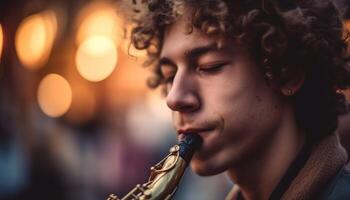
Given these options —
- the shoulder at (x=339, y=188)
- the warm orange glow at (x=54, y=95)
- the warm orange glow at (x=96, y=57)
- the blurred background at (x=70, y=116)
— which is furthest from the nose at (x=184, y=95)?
the warm orange glow at (x=54, y=95)

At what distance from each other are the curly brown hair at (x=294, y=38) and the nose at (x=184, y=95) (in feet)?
0.92

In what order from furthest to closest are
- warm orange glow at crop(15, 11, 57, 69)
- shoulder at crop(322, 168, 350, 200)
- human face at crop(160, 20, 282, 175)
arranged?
warm orange glow at crop(15, 11, 57, 69)
human face at crop(160, 20, 282, 175)
shoulder at crop(322, 168, 350, 200)

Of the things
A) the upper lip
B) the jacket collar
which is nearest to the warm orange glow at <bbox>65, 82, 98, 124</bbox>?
the upper lip

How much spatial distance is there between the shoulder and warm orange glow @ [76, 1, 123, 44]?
344 inches

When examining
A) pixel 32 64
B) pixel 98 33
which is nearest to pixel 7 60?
pixel 32 64

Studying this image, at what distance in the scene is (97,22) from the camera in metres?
12.3

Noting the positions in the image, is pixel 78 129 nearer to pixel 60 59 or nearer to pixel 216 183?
pixel 60 59

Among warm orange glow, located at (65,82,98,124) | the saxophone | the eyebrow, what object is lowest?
warm orange glow, located at (65,82,98,124)

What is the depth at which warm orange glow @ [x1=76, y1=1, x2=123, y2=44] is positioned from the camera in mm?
11945

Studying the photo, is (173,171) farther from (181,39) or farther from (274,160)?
(181,39)

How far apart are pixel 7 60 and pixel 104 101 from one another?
4.24 m

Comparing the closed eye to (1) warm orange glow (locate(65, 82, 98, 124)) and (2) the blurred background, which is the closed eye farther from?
(1) warm orange glow (locate(65, 82, 98, 124))

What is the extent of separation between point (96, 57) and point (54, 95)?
3352 mm

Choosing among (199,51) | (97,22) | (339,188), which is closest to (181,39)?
(199,51)
